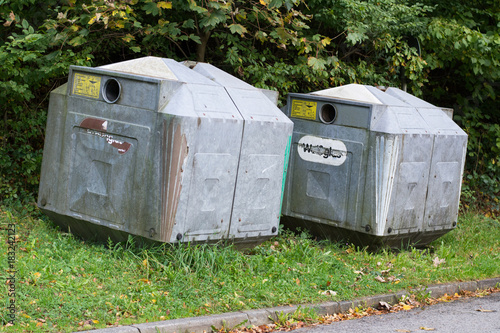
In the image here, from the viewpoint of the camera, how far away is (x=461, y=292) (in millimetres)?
6141

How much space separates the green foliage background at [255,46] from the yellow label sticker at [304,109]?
0.68 meters

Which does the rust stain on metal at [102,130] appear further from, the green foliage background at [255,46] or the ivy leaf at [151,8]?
the ivy leaf at [151,8]

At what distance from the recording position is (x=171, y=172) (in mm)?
5219

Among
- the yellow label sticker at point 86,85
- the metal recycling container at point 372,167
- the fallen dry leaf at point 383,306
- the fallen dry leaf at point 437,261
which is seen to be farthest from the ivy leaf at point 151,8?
the fallen dry leaf at point 437,261

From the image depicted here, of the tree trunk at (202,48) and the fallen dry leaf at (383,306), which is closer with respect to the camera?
the fallen dry leaf at (383,306)

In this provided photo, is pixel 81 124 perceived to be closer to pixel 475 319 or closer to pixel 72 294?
pixel 72 294

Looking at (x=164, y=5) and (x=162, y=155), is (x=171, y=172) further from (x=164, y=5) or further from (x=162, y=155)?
(x=164, y=5)

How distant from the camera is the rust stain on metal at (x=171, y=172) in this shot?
5.20m

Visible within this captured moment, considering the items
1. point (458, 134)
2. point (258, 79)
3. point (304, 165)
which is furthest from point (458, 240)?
point (258, 79)

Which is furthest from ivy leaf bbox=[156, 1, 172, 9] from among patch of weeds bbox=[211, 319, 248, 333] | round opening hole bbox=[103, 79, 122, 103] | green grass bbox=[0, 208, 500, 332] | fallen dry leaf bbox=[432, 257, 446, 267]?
fallen dry leaf bbox=[432, 257, 446, 267]

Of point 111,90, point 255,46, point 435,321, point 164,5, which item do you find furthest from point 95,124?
point 255,46

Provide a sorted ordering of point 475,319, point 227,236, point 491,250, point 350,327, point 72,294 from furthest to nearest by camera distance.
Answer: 1. point 491,250
2. point 227,236
3. point 475,319
4. point 350,327
5. point 72,294

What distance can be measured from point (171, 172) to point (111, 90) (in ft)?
3.55

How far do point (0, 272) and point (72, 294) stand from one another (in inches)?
24.9
